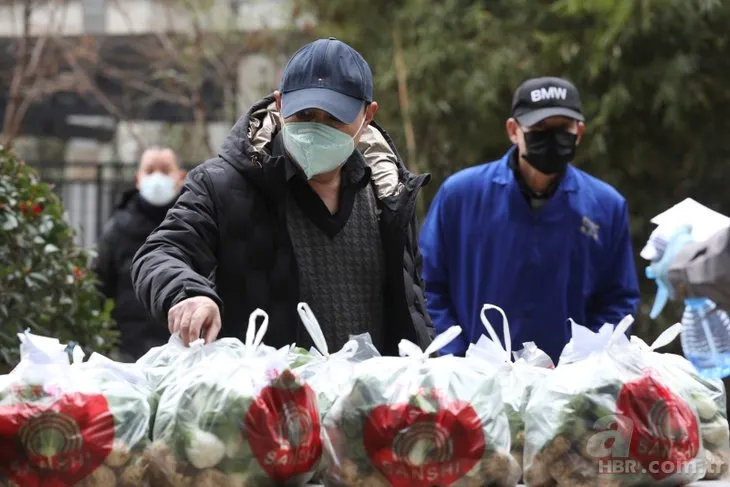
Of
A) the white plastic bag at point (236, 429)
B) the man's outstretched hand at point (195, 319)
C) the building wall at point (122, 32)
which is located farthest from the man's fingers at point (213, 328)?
the building wall at point (122, 32)

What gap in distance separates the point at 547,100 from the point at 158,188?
11.4 feet

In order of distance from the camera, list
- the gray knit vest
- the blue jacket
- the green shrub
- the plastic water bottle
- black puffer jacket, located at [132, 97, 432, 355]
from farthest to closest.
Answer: the blue jacket
the green shrub
the plastic water bottle
the gray knit vest
black puffer jacket, located at [132, 97, 432, 355]

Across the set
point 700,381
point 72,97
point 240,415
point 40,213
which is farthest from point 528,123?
point 72,97

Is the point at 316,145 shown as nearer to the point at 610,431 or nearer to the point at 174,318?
the point at 174,318

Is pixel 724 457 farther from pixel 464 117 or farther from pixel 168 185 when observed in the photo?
pixel 464 117

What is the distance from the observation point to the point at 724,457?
287cm

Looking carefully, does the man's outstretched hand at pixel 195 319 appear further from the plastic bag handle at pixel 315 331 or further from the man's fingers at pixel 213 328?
the plastic bag handle at pixel 315 331

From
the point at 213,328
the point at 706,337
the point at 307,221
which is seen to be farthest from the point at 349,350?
the point at 706,337

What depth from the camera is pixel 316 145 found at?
3652 millimetres

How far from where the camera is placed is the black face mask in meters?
A: 5.69

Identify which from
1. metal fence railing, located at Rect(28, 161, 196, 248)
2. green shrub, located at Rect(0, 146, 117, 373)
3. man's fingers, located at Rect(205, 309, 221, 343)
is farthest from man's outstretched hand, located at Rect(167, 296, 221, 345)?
metal fence railing, located at Rect(28, 161, 196, 248)

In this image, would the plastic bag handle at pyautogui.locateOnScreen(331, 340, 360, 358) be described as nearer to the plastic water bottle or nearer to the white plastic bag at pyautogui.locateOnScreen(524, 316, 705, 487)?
the white plastic bag at pyautogui.locateOnScreen(524, 316, 705, 487)

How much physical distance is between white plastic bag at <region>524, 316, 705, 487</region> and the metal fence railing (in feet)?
41.3

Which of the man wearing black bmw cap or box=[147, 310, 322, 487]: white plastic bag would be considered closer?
box=[147, 310, 322, 487]: white plastic bag
